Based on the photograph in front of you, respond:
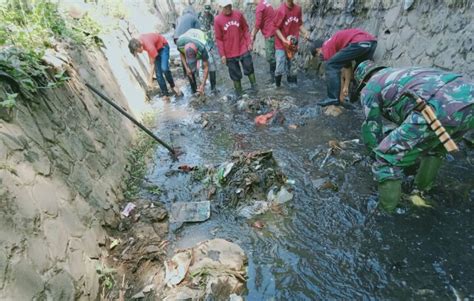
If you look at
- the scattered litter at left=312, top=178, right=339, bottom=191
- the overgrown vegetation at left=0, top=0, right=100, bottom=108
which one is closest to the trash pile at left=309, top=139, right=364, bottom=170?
the scattered litter at left=312, top=178, right=339, bottom=191

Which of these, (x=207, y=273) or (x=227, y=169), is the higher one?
(x=207, y=273)

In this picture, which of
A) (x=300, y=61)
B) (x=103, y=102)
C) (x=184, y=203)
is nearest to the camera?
(x=184, y=203)

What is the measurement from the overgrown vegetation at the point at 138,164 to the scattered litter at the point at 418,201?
3105 mm

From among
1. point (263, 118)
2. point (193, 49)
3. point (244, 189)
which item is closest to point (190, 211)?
point (244, 189)

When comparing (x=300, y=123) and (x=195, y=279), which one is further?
(x=300, y=123)

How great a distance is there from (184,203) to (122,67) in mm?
4789

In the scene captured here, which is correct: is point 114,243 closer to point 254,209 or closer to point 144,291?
point 144,291

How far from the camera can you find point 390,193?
3145 mm

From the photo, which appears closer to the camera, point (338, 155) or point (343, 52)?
point (338, 155)

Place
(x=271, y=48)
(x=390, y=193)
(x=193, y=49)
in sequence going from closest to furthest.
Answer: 1. (x=390, y=193)
2. (x=193, y=49)
3. (x=271, y=48)

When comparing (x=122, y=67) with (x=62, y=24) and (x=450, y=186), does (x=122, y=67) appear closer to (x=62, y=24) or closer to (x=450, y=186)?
(x=62, y=24)

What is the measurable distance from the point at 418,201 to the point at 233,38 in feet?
17.6

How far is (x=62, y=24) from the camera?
5.46 m

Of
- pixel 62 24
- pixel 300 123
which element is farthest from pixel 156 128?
pixel 300 123
